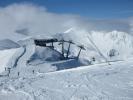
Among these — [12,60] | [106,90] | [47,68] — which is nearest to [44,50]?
[12,60]

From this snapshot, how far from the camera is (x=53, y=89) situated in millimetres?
13703

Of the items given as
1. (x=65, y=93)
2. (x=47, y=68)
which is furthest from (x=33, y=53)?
(x=65, y=93)

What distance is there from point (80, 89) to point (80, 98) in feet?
7.19

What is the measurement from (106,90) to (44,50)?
25.0m

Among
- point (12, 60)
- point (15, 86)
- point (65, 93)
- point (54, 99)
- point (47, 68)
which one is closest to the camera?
point (54, 99)

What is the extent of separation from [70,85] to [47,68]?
616 inches

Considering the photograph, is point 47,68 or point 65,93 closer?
point 65,93

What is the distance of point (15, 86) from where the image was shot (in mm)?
14570

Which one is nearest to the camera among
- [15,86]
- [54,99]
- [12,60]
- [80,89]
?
[54,99]

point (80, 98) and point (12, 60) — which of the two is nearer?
point (80, 98)

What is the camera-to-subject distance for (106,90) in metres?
12.9

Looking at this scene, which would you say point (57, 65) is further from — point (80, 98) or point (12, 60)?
point (80, 98)

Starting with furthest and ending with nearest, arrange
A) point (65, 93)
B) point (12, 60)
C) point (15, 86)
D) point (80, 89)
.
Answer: point (12, 60), point (15, 86), point (80, 89), point (65, 93)

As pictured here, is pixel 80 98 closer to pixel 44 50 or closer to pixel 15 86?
pixel 15 86
